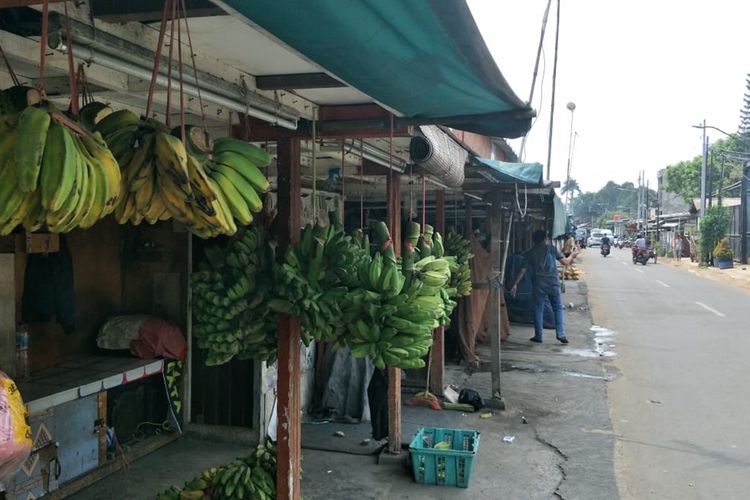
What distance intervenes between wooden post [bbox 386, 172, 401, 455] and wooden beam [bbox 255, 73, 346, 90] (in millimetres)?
2218

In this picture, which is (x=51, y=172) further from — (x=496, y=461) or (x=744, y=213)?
(x=744, y=213)

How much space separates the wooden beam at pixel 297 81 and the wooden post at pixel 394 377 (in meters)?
2.22

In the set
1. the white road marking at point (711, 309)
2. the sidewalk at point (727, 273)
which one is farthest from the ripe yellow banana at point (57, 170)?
the sidewalk at point (727, 273)

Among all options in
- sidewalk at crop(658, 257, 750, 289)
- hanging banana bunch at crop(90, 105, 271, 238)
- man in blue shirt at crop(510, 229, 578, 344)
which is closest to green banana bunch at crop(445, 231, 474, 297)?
man in blue shirt at crop(510, 229, 578, 344)

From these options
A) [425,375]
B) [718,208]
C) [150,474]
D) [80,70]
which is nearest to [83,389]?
[150,474]

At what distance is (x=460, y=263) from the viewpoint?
336 inches

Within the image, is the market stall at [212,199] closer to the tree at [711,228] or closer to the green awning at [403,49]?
the green awning at [403,49]

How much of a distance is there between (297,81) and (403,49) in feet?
3.82

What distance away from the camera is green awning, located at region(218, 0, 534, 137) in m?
1.89

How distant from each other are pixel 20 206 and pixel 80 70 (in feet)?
2.62

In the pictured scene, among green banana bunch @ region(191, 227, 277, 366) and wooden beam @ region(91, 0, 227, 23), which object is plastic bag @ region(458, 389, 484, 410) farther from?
wooden beam @ region(91, 0, 227, 23)

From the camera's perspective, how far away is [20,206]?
5.08 feet

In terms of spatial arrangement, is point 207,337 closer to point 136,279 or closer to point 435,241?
point 435,241

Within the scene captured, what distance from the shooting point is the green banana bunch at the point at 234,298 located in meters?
3.19
